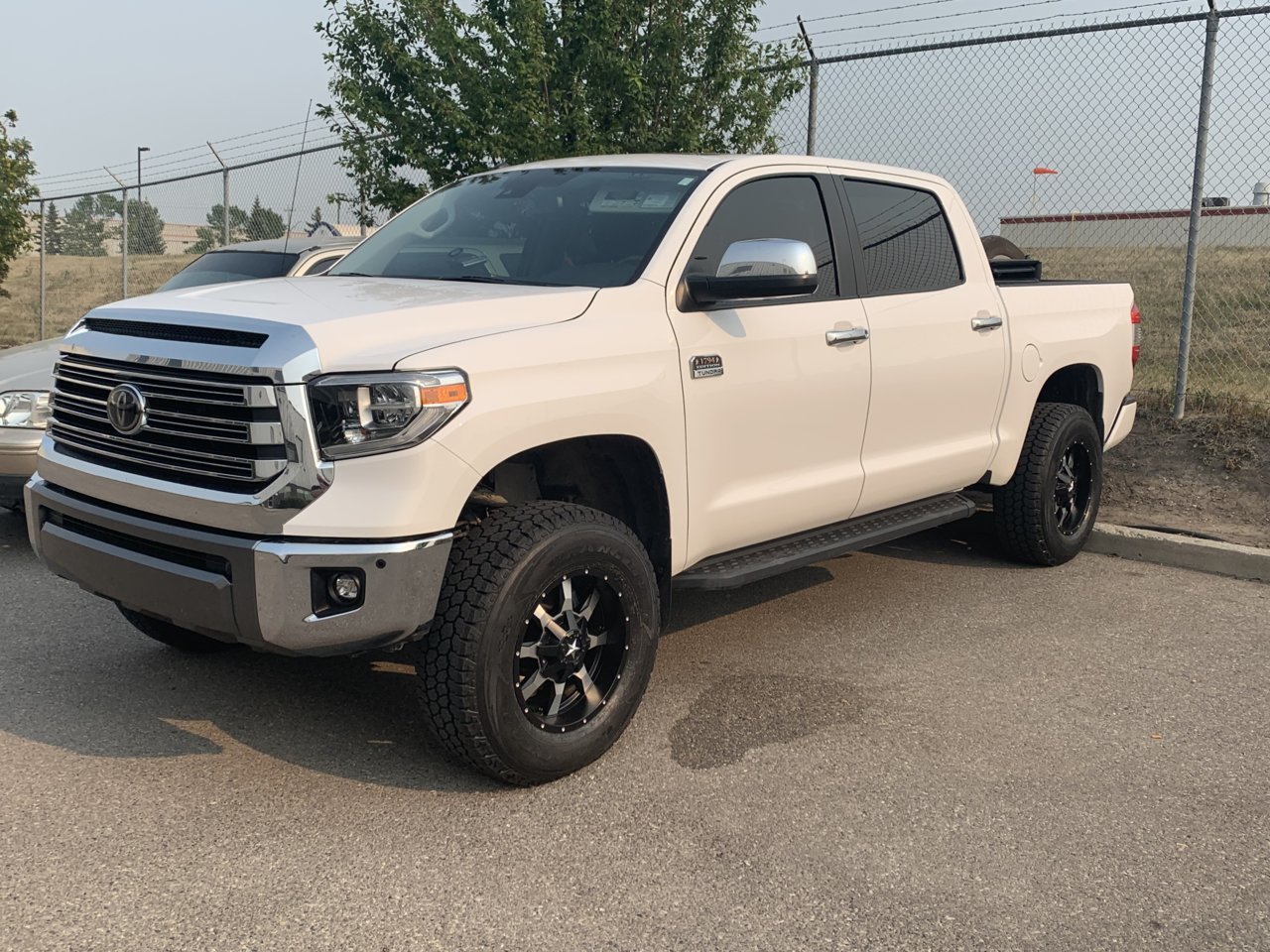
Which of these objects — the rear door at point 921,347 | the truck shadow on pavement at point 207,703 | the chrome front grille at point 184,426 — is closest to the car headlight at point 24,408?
the truck shadow on pavement at point 207,703

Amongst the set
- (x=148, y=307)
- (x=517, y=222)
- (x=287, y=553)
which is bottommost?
(x=287, y=553)

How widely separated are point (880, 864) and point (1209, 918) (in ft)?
2.63

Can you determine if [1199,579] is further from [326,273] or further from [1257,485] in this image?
[326,273]

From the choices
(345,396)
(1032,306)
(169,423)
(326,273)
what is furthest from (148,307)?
(1032,306)

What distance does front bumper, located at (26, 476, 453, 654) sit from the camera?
3.20 metres

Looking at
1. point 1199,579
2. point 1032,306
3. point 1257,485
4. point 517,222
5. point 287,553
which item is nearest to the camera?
point 287,553

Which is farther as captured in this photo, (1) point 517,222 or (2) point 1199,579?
(2) point 1199,579

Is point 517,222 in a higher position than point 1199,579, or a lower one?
higher

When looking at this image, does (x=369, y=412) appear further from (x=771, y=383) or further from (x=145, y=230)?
(x=145, y=230)

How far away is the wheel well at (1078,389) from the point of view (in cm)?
641

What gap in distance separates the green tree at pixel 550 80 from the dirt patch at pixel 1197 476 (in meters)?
3.58

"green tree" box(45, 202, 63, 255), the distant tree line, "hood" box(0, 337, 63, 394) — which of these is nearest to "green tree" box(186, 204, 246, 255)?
the distant tree line

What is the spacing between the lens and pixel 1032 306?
586 centimetres

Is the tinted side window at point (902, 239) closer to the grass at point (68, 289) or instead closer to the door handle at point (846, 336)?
the door handle at point (846, 336)
